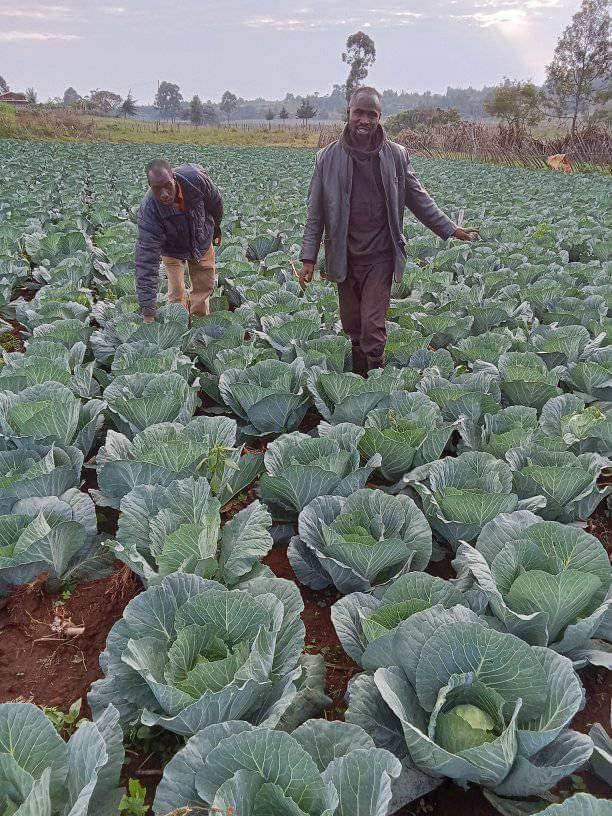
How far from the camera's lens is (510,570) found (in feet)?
6.70

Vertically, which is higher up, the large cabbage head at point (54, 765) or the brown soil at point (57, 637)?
the large cabbage head at point (54, 765)

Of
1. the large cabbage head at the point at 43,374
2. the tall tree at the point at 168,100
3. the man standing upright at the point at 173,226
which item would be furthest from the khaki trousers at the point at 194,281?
the tall tree at the point at 168,100

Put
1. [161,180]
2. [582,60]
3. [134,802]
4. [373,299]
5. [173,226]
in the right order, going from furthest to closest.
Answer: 1. [582,60]
2. [173,226]
3. [373,299]
4. [161,180]
5. [134,802]

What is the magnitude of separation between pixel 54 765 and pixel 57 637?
929 millimetres

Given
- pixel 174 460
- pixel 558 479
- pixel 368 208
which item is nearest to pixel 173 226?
pixel 368 208

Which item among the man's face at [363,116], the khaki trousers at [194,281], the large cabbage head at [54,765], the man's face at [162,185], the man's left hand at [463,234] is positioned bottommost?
the large cabbage head at [54,765]

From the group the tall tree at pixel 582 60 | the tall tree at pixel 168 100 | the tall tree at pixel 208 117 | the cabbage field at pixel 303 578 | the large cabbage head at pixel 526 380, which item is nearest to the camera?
the cabbage field at pixel 303 578

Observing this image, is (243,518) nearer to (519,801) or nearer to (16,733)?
(16,733)

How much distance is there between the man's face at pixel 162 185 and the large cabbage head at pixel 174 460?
201cm

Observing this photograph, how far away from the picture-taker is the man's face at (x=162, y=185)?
4.12 metres

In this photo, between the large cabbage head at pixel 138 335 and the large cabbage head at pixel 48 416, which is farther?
the large cabbage head at pixel 138 335

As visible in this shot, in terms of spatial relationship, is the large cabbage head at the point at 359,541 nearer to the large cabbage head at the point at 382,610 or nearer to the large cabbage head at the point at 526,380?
the large cabbage head at the point at 382,610

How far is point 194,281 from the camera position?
18.9 feet

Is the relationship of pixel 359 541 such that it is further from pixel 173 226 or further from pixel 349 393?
pixel 173 226
